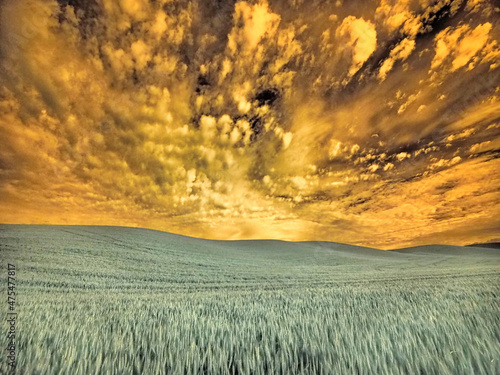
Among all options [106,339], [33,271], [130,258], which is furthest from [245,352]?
[130,258]

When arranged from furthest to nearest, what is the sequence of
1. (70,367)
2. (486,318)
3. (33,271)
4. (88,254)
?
(88,254) → (33,271) → (486,318) → (70,367)

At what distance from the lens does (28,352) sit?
3072 mm

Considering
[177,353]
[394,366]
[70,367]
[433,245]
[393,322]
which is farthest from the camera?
[433,245]

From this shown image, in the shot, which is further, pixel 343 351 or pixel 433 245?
pixel 433 245

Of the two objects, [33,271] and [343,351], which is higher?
[343,351]

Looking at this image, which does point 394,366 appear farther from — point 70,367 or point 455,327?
point 70,367

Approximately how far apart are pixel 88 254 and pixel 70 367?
2650 cm

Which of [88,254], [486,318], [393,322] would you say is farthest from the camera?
[88,254]

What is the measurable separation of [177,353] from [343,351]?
72.2 inches

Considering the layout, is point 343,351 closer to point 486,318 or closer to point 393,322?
point 393,322

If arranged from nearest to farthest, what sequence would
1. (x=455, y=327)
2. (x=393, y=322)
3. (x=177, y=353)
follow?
(x=177, y=353) → (x=455, y=327) → (x=393, y=322)

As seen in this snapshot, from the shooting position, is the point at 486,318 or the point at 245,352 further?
the point at 486,318

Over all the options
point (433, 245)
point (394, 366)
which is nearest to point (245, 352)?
point (394, 366)

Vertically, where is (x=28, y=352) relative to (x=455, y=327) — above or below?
below
